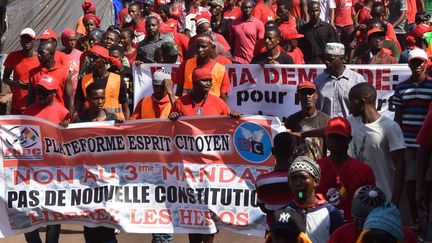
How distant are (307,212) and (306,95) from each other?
2416 millimetres

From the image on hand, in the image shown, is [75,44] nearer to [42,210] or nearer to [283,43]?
[283,43]

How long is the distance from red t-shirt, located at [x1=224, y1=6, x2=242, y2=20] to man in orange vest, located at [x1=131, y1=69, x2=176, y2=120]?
657cm

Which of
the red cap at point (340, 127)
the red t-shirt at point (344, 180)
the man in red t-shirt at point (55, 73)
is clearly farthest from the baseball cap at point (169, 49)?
the red t-shirt at point (344, 180)

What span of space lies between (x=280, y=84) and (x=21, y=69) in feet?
10.0

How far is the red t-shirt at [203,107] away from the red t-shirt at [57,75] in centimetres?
225

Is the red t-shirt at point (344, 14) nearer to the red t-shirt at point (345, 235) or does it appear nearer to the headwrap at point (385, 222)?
the red t-shirt at point (345, 235)

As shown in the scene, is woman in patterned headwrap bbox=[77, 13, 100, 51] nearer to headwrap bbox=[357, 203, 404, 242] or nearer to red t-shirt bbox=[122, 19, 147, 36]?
red t-shirt bbox=[122, 19, 147, 36]

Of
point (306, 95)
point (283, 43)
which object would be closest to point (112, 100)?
point (306, 95)

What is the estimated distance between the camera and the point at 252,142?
8.86 meters

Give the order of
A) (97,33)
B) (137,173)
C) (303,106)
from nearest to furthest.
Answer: (303,106) → (137,173) → (97,33)

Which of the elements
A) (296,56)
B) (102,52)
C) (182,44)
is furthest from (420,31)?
(102,52)

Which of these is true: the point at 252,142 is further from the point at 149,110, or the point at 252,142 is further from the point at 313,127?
the point at 149,110

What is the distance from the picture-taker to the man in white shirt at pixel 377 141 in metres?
7.68

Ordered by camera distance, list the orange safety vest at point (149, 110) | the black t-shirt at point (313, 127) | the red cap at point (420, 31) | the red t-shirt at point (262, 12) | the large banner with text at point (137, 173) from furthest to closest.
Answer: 1. the red t-shirt at point (262, 12)
2. the red cap at point (420, 31)
3. the orange safety vest at point (149, 110)
4. the large banner with text at point (137, 173)
5. the black t-shirt at point (313, 127)
